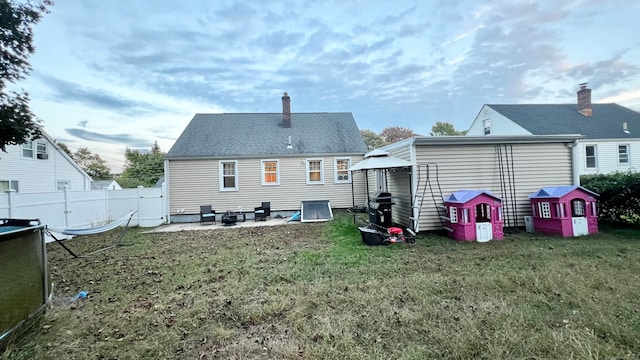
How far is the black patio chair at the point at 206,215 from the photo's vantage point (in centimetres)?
1109

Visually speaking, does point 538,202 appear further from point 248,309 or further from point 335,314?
point 248,309

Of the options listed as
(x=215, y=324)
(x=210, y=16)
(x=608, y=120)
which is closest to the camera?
(x=215, y=324)

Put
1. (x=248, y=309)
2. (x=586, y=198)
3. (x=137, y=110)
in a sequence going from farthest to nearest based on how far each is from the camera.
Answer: (x=137, y=110)
(x=586, y=198)
(x=248, y=309)

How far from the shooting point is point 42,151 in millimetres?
14062

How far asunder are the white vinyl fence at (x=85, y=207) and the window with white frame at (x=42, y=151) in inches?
312

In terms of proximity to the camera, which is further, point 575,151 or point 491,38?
point 491,38

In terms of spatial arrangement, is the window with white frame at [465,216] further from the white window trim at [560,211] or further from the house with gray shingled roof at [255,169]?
the house with gray shingled roof at [255,169]

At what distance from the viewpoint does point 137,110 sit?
1343 cm

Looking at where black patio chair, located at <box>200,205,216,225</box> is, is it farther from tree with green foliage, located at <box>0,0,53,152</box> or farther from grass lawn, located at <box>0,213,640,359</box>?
tree with green foliage, located at <box>0,0,53,152</box>

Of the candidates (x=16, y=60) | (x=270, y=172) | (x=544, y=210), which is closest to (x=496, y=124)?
(x=544, y=210)

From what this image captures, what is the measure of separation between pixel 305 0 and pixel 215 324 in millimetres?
10374

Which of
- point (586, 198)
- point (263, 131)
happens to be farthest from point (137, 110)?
point (586, 198)

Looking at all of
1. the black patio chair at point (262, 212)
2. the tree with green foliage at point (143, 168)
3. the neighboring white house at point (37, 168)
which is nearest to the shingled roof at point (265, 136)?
the black patio chair at point (262, 212)

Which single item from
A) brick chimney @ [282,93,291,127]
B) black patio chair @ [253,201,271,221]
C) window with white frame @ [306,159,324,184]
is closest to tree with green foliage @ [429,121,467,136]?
brick chimney @ [282,93,291,127]
